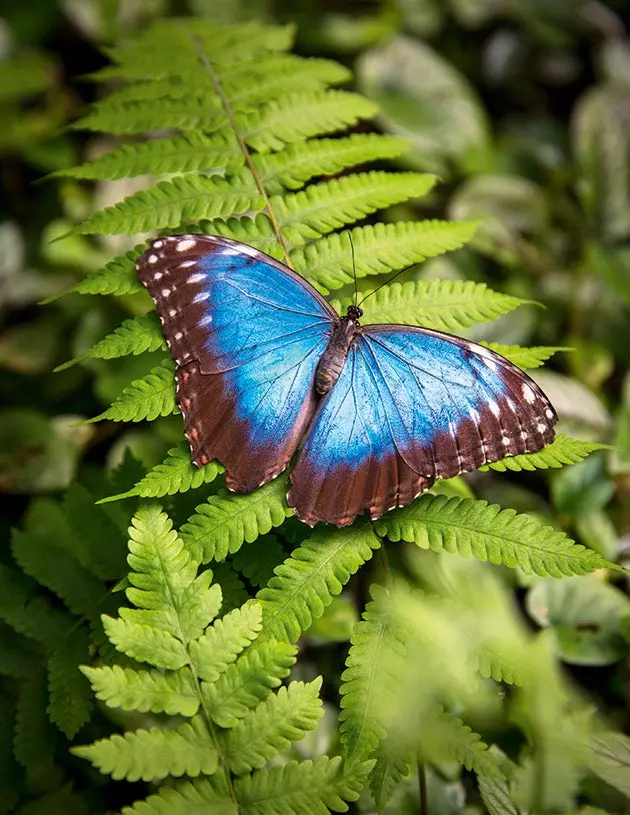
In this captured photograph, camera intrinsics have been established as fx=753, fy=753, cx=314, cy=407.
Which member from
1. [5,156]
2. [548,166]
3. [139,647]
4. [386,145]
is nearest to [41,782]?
[139,647]

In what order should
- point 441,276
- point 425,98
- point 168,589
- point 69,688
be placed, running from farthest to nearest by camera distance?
1. point 425,98
2. point 441,276
3. point 69,688
4. point 168,589

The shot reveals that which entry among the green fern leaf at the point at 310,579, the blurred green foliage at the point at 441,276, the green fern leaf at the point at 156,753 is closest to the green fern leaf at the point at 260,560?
the blurred green foliage at the point at 441,276

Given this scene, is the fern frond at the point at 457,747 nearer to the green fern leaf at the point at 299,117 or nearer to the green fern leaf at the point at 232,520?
the green fern leaf at the point at 232,520

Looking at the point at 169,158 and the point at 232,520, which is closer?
the point at 232,520

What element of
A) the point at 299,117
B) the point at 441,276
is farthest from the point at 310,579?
the point at 441,276

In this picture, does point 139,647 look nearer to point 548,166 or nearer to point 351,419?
point 351,419

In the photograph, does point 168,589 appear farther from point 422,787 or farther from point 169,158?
point 169,158
